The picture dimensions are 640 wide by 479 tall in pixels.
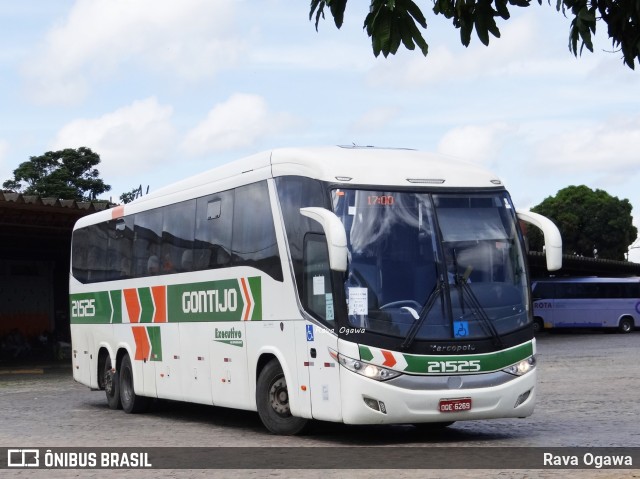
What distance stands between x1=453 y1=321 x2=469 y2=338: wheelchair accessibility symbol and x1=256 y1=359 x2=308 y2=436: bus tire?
220cm

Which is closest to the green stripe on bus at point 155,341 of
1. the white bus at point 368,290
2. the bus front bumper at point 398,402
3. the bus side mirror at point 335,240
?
the white bus at point 368,290

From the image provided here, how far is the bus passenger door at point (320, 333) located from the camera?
39.5ft

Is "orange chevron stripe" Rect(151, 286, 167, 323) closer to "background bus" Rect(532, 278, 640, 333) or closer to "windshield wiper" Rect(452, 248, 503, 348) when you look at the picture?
"windshield wiper" Rect(452, 248, 503, 348)

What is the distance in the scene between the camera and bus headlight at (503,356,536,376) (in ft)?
40.6

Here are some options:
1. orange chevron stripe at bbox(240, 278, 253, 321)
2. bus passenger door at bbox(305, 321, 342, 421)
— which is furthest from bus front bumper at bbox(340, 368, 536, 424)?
orange chevron stripe at bbox(240, 278, 253, 321)

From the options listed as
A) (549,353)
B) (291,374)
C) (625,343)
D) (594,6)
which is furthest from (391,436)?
(625,343)

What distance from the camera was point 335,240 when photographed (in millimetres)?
11312

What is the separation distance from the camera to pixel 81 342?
68.7 feet

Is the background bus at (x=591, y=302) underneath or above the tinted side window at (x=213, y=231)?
underneath

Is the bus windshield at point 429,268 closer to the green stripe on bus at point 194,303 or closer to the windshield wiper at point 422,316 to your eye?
the windshield wiper at point 422,316

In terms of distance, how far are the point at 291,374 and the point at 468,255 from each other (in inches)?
96.1

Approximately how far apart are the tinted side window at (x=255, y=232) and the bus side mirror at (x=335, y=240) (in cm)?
170

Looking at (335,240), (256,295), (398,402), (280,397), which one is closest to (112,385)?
(256,295)

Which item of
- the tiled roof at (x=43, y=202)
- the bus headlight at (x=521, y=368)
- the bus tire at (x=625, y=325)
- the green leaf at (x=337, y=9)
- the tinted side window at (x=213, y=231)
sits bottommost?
the bus tire at (x=625, y=325)
